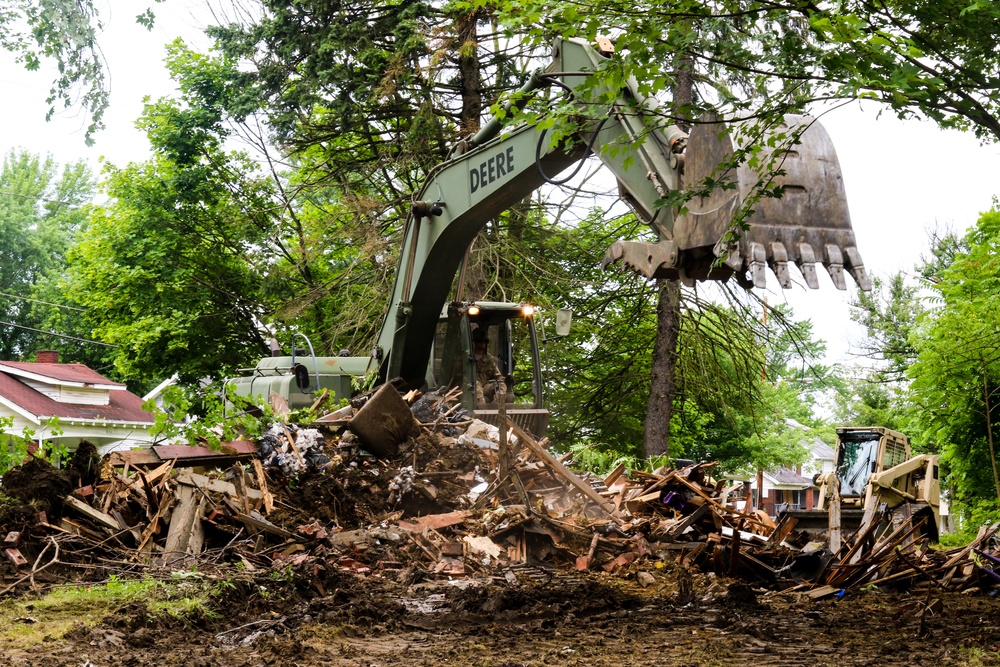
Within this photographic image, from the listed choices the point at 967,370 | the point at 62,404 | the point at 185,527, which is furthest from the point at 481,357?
the point at 62,404

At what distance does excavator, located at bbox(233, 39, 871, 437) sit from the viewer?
6.99 meters

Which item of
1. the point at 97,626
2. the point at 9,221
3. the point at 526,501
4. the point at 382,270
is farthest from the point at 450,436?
the point at 9,221

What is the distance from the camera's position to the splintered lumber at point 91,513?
8.86 m

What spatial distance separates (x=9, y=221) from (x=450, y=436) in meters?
42.6

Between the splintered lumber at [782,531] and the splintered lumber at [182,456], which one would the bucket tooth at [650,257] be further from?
the splintered lumber at [182,456]

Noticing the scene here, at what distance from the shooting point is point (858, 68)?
600 cm

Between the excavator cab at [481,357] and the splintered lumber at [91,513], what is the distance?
4.89 m

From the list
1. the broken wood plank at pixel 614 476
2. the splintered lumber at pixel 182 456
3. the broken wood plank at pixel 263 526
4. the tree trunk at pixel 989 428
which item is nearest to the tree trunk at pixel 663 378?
the tree trunk at pixel 989 428

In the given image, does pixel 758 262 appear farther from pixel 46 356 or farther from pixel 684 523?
pixel 46 356

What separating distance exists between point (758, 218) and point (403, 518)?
16.7 ft

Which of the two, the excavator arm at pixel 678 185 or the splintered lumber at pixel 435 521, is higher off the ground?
the excavator arm at pixel 678 185

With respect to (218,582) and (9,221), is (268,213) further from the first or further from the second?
(9,221)

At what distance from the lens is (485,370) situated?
13250mm

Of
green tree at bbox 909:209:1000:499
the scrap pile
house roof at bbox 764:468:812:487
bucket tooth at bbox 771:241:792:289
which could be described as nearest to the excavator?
bucket tooth at bbox 771:241:792:289
